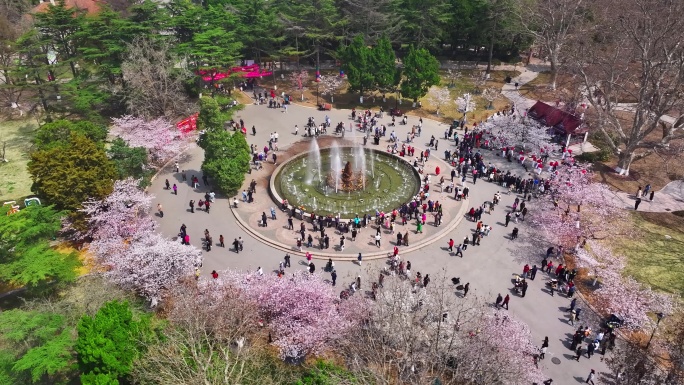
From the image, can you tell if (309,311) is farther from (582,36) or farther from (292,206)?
(582,36)

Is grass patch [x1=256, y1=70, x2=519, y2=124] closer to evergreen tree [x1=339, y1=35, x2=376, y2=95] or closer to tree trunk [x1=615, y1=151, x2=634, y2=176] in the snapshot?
evergreen tree [x1=339, y1=35, x2=376, y2=95]

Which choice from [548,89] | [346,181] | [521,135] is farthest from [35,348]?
[548,89]

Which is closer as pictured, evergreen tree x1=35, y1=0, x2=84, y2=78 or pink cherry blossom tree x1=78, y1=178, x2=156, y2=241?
pink cherry blossom tree x1=78, y1=178, x2=156, y2=241

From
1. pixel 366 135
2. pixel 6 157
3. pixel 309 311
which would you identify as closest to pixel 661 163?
pixel 366 135

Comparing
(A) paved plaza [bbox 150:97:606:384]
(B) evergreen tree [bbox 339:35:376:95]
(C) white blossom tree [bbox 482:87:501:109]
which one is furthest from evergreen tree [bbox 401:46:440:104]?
(A) paved plaza [bbox 150:97:606:384]

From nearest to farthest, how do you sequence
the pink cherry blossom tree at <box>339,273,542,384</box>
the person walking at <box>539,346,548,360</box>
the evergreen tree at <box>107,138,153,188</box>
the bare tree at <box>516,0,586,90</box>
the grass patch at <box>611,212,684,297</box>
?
the pink cherry blossom tree at <box>339,273,542,384</box>
the person walking at <box>539,346,548,360</box>
the grass patch at <box>611,212,684,297</box>
the evergreen tree at <box>107,138,153,188</box>
the bare tree at <box>516,0,586,90</box>

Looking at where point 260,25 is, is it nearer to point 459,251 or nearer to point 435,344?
point 459,251
